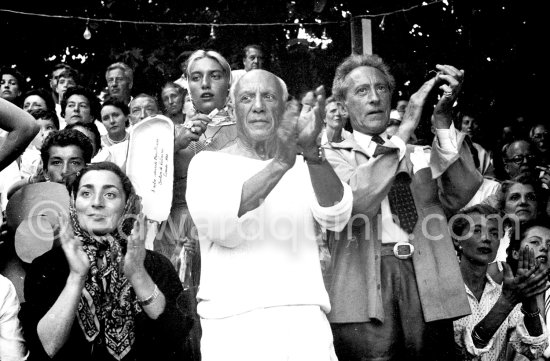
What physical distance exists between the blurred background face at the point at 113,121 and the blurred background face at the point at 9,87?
1207 millimetres

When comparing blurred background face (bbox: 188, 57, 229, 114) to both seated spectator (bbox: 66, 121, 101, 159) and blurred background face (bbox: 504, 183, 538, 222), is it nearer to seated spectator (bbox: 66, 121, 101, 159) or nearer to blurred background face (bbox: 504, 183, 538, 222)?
seated spectator (bbox: 66, 121, 101, 159)

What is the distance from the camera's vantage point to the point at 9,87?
349 inches

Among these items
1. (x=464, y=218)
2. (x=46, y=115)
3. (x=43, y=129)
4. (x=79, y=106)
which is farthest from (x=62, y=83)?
(x=464, y=218)


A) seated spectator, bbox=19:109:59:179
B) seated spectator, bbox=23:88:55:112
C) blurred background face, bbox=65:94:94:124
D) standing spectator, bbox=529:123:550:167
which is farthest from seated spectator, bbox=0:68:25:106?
standing spectator, bbox=529:123:550:167

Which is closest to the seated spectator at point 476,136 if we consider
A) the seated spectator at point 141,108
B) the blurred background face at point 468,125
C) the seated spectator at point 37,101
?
the blurred background face at point 468,125

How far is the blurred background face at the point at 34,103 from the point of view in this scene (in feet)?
27.4

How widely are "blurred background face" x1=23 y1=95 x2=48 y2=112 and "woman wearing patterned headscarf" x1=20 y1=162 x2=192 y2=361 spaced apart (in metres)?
3.79

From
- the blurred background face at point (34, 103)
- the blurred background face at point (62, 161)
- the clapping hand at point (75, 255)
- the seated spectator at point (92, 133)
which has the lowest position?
the clapping hand at point (75, 255)

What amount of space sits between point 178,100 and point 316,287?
14.9ft

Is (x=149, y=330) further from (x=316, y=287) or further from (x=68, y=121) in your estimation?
(x=68, y=121)

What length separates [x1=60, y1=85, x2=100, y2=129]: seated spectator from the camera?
8.10 m

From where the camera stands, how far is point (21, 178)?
21.7 feet

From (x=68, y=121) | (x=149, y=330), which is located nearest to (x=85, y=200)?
(x=149, y=330)

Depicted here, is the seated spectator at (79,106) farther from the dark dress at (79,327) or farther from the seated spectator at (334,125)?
the dark dress at (79,327)
